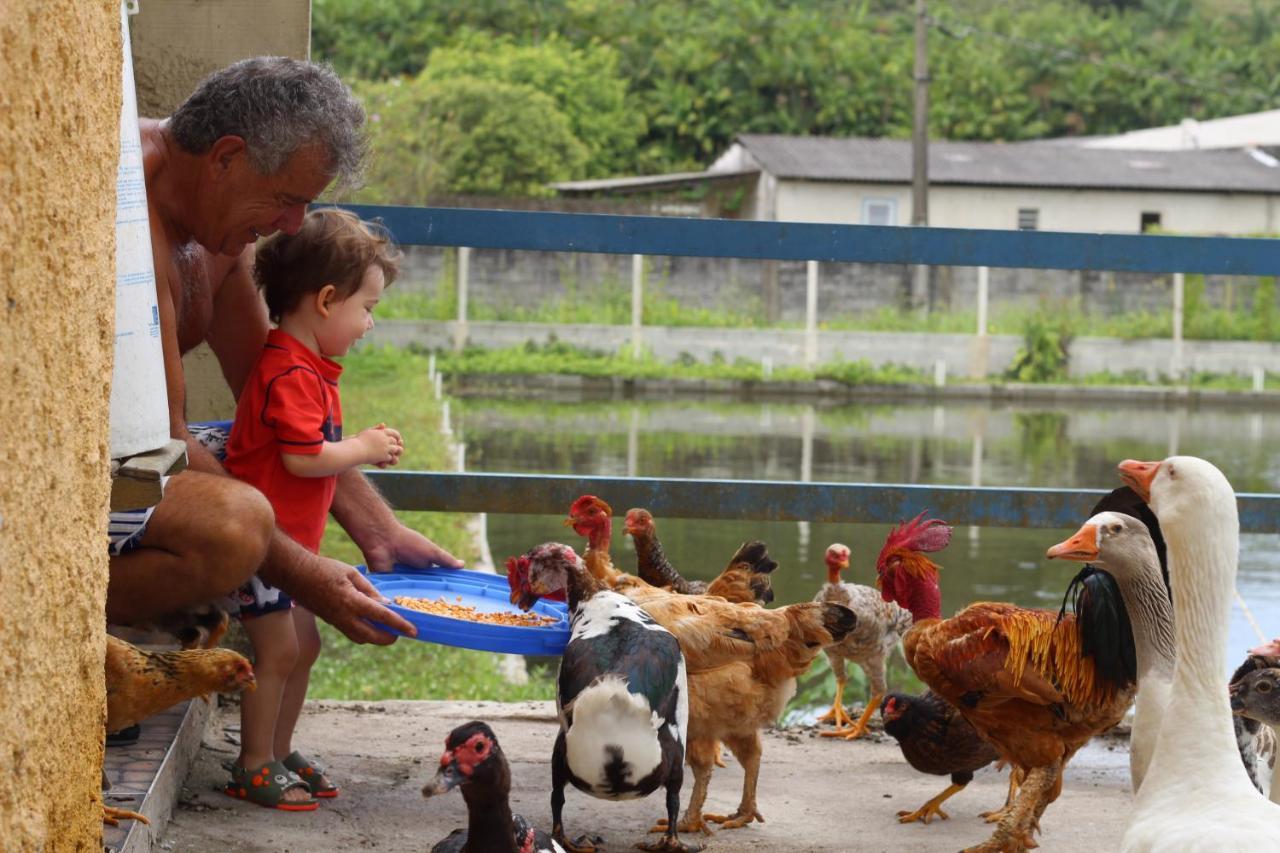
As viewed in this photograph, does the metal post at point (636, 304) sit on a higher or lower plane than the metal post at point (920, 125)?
lower

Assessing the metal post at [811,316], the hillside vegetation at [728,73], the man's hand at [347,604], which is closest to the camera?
the man's hand at [347,604]

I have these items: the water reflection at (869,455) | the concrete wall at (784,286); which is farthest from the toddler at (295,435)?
the concrete wall at (784,286)

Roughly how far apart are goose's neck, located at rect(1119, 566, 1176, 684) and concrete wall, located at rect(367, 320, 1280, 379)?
25127 millimetres

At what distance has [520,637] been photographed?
354 centimetres

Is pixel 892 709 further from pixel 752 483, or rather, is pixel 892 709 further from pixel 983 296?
pixel 983 296

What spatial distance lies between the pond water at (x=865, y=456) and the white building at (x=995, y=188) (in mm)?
9620

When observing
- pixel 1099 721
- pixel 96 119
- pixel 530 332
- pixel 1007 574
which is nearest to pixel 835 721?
pixel 1099 721

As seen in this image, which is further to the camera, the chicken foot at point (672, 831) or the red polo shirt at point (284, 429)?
the red polo shirt at point (284, 429)

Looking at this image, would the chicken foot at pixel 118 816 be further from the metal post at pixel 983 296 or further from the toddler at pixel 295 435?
the metal post at pixel 983 296

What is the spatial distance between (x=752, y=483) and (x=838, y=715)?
3.61 ft

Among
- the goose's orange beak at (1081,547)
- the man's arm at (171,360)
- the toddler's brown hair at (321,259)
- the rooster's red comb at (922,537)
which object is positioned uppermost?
the toddler's brown hair at (321,259)

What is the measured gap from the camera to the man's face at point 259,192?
3.51 metres

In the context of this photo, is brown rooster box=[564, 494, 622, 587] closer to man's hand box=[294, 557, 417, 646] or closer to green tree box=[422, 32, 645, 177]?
man's hand box=[294, 557, 417, 646]

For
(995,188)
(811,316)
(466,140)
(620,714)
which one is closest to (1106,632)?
(620,714)
